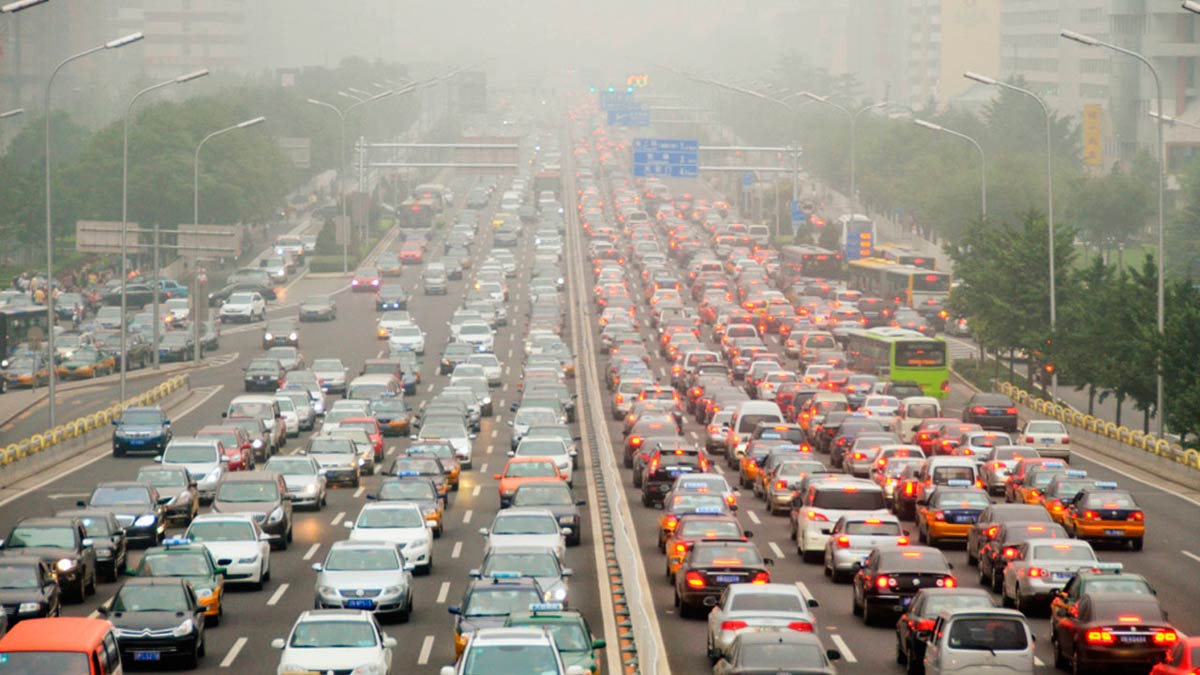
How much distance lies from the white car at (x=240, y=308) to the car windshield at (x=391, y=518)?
67.4 m

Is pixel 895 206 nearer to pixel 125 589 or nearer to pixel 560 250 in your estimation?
pixel 560 250

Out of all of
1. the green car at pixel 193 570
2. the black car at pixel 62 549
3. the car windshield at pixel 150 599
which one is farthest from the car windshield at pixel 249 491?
the car windshield at pixel 150 599

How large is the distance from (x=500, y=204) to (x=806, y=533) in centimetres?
13266

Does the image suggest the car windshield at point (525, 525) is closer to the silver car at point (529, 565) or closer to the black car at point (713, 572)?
the black car at point (713, 572)

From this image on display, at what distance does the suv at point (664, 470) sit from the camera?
49.8 m

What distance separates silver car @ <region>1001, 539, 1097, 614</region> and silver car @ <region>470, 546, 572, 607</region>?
6.89m

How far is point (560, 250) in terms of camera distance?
132625 millimetres

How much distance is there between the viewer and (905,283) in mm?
106750

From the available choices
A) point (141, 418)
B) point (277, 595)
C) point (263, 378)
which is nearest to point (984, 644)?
point (277, 595)

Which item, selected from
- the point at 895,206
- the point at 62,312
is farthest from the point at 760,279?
the point at 895,206

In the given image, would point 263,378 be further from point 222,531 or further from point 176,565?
point 176,565

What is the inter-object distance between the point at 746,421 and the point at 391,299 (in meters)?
51.1

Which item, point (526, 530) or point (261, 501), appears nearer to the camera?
point (526, 530)

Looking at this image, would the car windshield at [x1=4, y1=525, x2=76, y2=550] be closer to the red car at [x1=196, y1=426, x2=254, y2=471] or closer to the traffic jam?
the traffic jam
